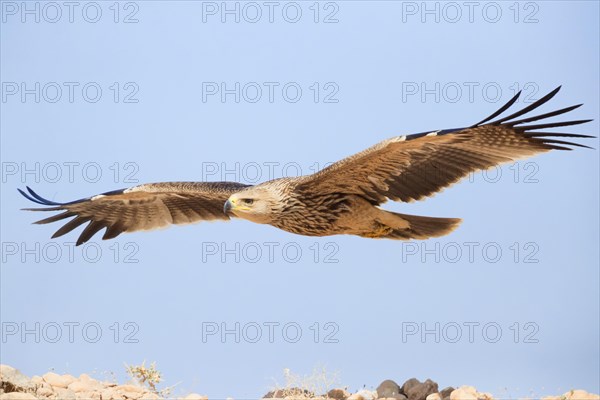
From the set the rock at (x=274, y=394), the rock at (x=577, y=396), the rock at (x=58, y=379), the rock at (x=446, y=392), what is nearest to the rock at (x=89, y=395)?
the rock at (x=58, y=379)

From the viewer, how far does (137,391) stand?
22.4ft

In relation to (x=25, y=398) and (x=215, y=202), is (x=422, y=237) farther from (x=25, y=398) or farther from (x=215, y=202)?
(x=25, y=398)

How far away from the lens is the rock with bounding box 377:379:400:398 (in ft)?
23.9

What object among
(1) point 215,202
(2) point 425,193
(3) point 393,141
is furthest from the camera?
(1) point 215,202

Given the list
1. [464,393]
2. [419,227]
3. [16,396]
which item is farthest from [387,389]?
[16,396]

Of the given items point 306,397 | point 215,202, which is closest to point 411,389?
point 306,397

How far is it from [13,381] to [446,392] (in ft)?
12.5

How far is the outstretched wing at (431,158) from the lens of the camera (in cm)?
648

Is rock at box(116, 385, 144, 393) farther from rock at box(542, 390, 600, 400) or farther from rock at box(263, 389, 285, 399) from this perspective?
rock at box(542, 390, 600, 400)

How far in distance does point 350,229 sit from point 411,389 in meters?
1.59

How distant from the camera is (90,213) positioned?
29.4ft

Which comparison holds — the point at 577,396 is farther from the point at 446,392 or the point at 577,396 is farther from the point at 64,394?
the point at 64,394

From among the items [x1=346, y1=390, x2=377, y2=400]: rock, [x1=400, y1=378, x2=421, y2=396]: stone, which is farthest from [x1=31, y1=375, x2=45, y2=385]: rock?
[x1=400, y1=378, x2=421, y2=396]: stone

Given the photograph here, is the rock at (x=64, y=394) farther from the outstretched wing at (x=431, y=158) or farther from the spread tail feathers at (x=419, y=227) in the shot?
the spread tail feathers at (x=419, y=227)
